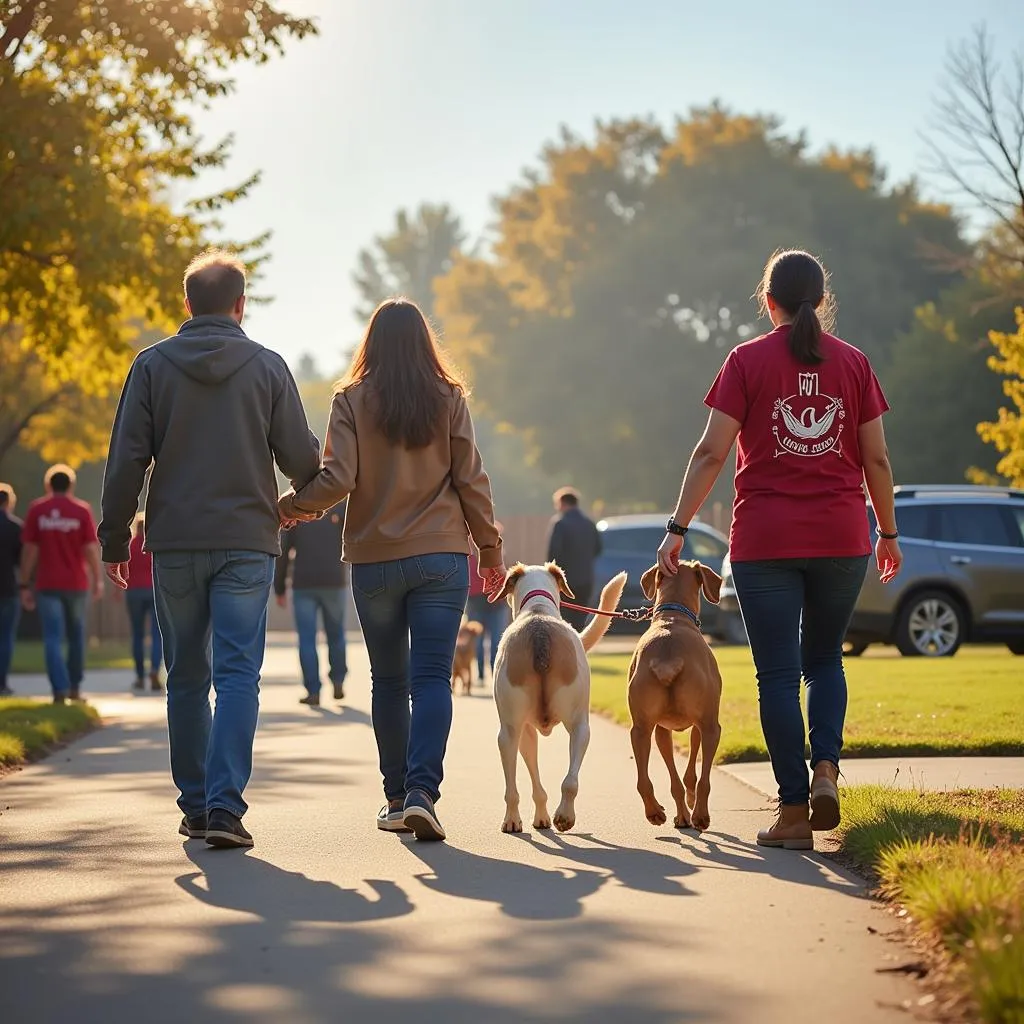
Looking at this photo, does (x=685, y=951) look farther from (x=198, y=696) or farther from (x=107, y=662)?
(x=107, y=662)

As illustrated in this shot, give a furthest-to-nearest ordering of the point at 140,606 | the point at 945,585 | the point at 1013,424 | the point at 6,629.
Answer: the point at 1013,424 < the point at 945,585 < the point at 140,606 < the point at 6,629

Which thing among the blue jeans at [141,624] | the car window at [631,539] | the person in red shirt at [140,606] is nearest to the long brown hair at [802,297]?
the person in red shirt at [140,606]

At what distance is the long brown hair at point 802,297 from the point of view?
22.1 feet

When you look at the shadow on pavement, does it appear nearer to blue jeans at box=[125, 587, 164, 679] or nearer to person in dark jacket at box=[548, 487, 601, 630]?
blue jeans at box=[125, 587, 164, 679]

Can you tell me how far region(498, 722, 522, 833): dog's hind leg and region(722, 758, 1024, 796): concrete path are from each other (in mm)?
1552

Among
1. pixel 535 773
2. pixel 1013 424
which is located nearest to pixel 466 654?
pixel 535 773

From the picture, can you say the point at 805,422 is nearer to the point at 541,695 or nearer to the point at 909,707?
the point at 541,695

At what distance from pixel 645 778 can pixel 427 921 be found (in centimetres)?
202

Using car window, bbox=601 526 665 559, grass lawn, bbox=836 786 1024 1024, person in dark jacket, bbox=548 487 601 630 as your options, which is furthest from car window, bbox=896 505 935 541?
grass lawn, bbox=836 786 1024 1024

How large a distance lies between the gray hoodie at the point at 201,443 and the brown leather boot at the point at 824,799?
235 centimetres

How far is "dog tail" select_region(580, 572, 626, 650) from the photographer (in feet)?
26.7

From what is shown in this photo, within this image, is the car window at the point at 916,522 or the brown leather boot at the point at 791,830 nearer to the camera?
the brown leather boot at the point at 791,830

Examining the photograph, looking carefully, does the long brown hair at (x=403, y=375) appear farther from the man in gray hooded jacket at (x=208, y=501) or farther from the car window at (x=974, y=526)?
the car window at (x=974, y=526)

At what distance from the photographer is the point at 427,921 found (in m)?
5.26
